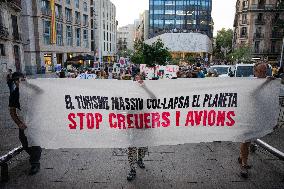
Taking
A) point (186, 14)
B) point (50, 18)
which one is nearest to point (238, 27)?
point (186, 14)

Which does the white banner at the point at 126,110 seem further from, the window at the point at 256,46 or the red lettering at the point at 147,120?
the window at the point at 256,46

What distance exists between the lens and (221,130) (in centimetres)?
434

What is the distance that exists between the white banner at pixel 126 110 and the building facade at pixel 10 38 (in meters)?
23.8

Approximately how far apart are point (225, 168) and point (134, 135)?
6.69ft

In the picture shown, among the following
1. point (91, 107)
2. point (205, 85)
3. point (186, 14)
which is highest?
point (186, 14)

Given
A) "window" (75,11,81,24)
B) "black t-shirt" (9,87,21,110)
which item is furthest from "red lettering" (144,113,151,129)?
"window" (75,11,81,24)

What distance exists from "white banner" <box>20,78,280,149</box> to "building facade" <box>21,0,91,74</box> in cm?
3148

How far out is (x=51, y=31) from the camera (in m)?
39.0

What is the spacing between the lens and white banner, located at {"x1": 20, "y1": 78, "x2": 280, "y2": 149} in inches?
165

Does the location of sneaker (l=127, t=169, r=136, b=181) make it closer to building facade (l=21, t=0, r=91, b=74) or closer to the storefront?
building facade (l=21, t=0, r=91, b=74)

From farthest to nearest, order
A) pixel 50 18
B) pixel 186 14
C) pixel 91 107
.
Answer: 1. pixel 186 14
2. pixel 50 18
3. pixel 91 107

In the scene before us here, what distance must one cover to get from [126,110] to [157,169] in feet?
4.92

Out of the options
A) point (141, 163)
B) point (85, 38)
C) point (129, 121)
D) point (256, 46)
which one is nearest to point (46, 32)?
point (85, 38)

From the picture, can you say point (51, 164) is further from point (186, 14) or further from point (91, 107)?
point (186, 14)
